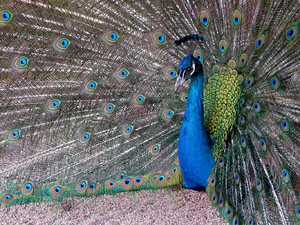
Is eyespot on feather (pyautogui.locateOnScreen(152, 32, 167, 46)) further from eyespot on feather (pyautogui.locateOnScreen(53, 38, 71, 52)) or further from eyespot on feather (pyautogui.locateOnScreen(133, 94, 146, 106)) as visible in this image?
eyespot on feather (pyautogui.locateOnScreen(53, 38, 71, 52))

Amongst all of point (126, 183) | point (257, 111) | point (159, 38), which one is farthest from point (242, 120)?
point (126, 183)

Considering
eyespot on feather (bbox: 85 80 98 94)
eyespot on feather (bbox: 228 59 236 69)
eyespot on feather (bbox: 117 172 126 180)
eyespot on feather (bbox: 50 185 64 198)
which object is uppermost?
eyespot on feather (bbox: 228 59 236 69)

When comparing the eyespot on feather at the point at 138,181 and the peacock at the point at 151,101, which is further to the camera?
the eyespot on feather at the point at 138,181

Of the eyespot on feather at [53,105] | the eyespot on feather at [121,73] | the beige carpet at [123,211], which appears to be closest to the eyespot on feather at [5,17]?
the eyespot on feather at [53,105]

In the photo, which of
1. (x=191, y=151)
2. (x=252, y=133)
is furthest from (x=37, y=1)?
(x=252, y=133)

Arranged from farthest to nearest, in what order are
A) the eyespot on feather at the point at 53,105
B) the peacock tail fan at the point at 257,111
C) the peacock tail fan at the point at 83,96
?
the eyespot on feather at the point at 53,105 → the peacock tail fan at the point at 83,96 → the peacock tail fan at the point at 257,111

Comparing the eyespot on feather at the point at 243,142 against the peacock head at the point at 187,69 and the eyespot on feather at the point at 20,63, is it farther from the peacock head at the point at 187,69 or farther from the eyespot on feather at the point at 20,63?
the eyespot on feather at the point at 20,63

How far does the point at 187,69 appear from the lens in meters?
1.81

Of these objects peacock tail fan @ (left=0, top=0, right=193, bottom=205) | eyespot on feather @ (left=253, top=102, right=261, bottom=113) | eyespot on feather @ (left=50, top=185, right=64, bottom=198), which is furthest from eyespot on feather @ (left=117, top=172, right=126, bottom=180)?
eyespot on feather @ (left=253, top=102, right=261, bottom=113)

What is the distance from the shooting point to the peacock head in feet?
5.83

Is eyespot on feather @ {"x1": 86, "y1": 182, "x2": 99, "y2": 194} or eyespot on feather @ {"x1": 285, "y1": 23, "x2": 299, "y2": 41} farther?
eyespot on feather @ {"x1": 86, "y1": 182, "x2": 99, "y2": 194}

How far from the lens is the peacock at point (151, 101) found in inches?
75.6

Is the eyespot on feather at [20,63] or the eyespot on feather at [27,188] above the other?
the eyespot on feather at [20,63]

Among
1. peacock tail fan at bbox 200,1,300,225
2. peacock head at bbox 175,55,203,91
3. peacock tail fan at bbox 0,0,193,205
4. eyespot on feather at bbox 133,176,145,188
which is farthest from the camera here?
eyespot on feather at bbox 133,176,145,188
